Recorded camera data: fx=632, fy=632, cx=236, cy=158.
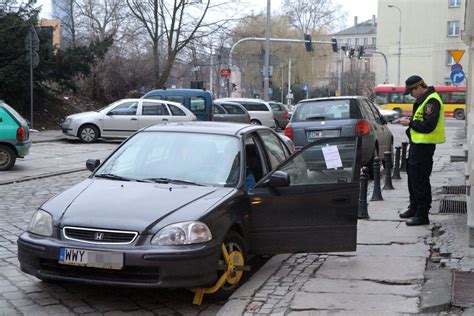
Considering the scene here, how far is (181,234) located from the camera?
16.3 ft

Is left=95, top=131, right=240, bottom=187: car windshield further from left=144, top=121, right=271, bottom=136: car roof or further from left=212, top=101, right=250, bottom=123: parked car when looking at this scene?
left=212, top=101, right=250, bottom=123: parked car

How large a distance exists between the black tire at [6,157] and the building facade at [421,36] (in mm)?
61817

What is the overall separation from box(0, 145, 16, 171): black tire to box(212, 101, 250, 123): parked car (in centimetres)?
1457

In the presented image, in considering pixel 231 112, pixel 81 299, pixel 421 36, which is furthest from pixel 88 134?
pixel 421 36

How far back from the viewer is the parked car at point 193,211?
4.93 metres

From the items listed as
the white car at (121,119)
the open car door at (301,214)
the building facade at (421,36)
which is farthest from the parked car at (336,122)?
the building facade at (421,36)

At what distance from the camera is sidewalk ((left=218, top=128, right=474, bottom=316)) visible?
16.7 feet

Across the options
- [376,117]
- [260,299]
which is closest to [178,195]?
[260,299]

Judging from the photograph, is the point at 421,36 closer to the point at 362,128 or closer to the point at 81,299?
the point at 362,128

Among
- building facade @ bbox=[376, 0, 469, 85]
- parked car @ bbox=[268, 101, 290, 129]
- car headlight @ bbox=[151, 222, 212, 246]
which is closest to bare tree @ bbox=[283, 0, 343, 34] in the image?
building facade @ bbox=[376, 0, 469, 85]

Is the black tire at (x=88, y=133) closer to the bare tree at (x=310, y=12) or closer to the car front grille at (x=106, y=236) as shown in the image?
the car front grille at (x=106, y=236)

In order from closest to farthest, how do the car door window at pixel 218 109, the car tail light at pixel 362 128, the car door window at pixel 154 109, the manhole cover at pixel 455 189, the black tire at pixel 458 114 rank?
the manhole cover at pixel 455 189
the car tail light at pixel 362 128
the car door window at pixel 154 109
the car door window at pixel 218 109
the black tire at pixel 458 114

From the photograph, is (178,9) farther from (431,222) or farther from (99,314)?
(99,314)

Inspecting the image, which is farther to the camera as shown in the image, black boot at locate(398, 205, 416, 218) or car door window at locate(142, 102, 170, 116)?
car door window at locate(142, 102, 170, 116)
